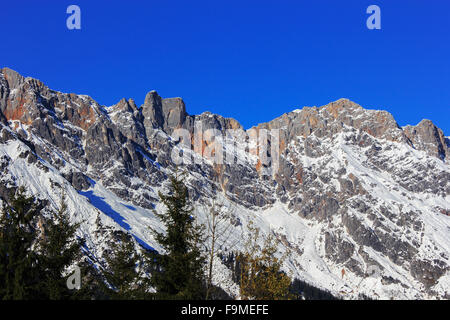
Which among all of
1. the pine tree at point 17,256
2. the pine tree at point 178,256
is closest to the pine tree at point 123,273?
the pine tree at point 178,256

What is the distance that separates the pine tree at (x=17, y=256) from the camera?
21625mm

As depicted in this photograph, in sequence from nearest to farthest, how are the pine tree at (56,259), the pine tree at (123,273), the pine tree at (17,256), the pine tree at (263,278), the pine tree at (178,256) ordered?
the pine tree at (263,278) → the pine tree at (17,256) → the pine tree at (56,259) → the pine tree at (178,256) → the pine tree at (123,273)

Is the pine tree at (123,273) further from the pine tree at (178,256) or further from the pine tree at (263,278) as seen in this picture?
the pine tree at (263,278)

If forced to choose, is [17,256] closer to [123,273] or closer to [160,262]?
[160,262]

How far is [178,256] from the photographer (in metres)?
25.2

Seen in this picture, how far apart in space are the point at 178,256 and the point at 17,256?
8.38 m

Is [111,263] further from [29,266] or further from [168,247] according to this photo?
[29,266]

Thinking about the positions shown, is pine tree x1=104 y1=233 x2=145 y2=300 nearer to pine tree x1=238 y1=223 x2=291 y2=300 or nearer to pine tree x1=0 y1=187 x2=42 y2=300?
pine tree x1=0 y1=187 x2=42 y2=300

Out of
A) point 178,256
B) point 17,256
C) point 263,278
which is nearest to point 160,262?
point 178,256

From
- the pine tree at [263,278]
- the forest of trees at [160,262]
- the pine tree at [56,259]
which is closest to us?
the pine tree at [263,278]

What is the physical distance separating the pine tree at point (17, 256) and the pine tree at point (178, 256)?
6453mm
